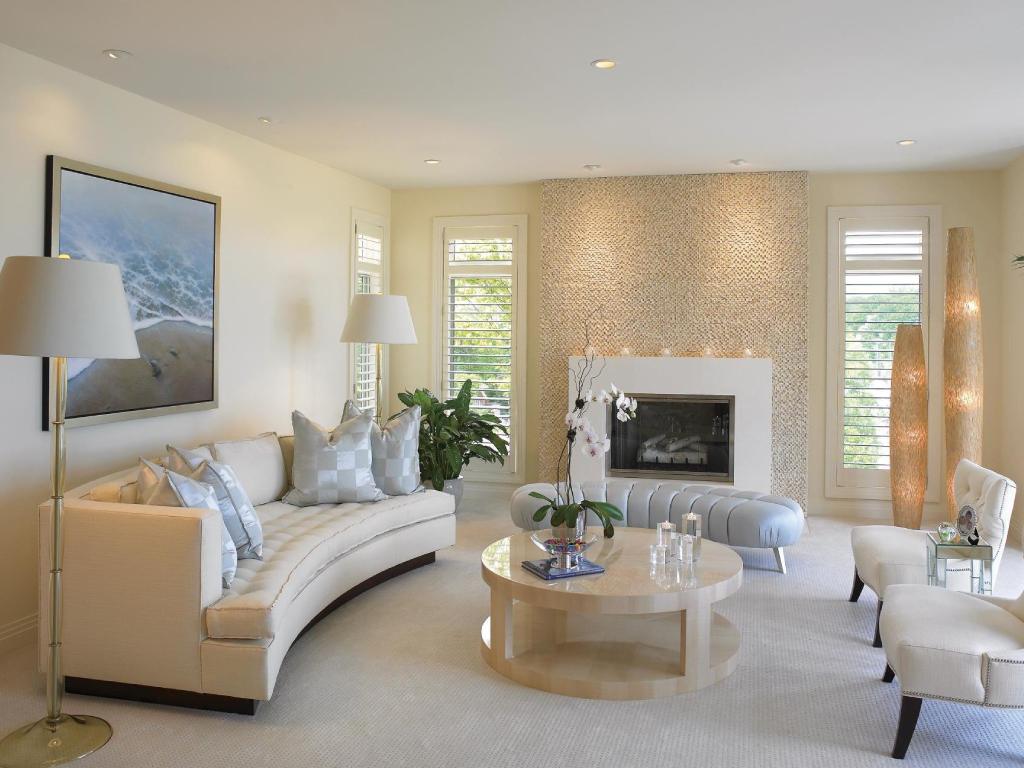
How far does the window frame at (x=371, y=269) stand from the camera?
6816 millimetres

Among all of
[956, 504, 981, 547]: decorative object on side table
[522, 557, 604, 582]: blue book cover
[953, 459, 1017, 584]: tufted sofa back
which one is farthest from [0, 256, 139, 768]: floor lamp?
[953, 459, 1017, 584]: tufted sofa back

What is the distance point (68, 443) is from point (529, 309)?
13.0 feet

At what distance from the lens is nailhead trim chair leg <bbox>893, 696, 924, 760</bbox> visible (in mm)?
2787

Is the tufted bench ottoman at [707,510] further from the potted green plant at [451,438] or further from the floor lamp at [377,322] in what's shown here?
the floor lamp at [377,322]

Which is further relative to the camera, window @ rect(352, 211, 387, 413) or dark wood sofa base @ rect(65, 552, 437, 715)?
window @ rect(352, 211, 387, 413)

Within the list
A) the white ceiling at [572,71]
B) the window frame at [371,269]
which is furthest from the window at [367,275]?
the white ceiling at [572,71]

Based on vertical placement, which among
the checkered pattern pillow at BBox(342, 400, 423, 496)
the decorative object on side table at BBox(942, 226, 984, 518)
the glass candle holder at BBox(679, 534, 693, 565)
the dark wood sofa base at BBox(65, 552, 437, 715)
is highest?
the decorative object on side table at BBox(942, 226, 984, 518)

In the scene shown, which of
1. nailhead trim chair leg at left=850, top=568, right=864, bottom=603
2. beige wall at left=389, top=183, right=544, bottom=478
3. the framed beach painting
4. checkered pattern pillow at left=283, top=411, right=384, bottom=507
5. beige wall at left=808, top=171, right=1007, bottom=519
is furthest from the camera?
beige wall at left=389, top=183, right=544, bottom=478

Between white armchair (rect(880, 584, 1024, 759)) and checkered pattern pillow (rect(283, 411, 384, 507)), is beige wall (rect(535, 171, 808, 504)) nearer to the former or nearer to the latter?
checkered pattern pillow (rect(283, 411, 384, 507))

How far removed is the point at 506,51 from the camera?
12.4 ft

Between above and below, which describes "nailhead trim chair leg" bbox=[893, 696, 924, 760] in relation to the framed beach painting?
below

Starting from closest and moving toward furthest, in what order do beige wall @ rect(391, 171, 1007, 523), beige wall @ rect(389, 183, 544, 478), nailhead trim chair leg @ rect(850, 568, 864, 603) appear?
1. nailhead trim chair leg @ rect(850, 568, 864, 603)
2. beige wall @ rect(391, 171, 1007, 523)
3. beige wall @ rect(389, 183, 544, 478)

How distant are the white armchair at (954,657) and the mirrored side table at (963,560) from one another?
52cm

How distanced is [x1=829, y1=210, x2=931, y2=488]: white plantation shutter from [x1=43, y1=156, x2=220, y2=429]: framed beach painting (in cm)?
458
